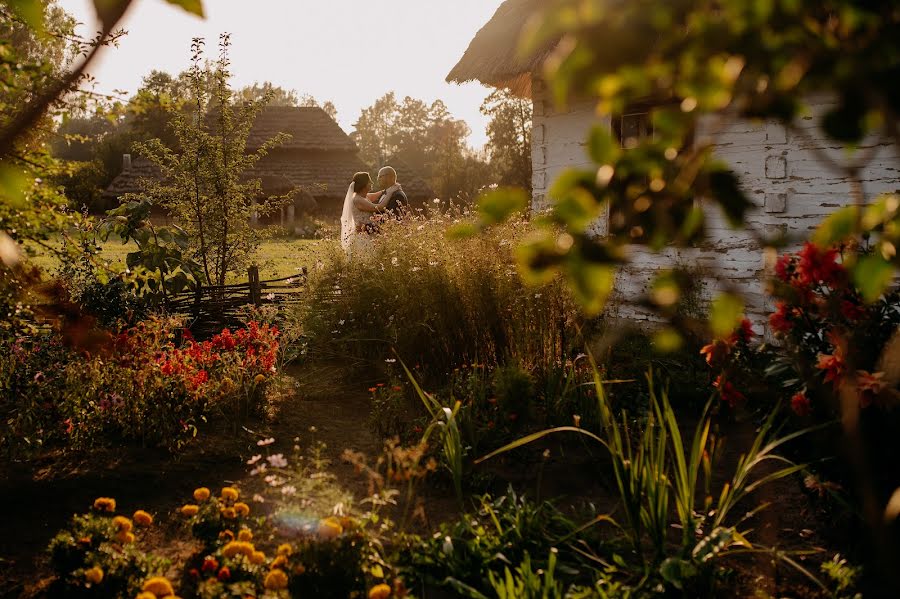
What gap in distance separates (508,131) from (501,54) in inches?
779

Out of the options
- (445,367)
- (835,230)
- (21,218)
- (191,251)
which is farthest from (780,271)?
(191,251)

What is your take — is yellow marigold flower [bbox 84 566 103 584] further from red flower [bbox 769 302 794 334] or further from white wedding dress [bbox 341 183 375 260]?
white wedding dress [bbox 341 183 375 260]

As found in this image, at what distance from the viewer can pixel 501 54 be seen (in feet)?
25.6

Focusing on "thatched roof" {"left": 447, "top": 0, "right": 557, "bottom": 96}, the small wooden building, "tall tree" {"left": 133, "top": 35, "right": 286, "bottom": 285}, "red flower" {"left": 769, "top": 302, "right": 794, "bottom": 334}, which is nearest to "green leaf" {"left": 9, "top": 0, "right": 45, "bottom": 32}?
"red flower" {"left": 769, "top": 302, "right": 794, "bottom": 334}

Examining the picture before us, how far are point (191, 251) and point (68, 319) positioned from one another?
4879 mm

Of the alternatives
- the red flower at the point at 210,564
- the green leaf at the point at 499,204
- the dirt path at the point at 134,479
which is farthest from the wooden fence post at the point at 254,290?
the green leaf at the point at 499,204

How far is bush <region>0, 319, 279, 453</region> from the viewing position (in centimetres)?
399

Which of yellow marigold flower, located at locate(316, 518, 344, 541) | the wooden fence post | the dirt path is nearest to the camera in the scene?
yellow marigold flower, located at locate(316, 518, 344, 541)

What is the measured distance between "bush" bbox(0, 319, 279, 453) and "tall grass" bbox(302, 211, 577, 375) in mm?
1175

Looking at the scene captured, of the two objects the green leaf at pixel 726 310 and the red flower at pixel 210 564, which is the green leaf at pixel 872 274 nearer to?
the green leaf at pixel 726 310

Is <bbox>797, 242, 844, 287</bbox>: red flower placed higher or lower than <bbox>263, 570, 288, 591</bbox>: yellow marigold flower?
higher

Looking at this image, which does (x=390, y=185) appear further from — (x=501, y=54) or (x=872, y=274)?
(x=872, y=274)

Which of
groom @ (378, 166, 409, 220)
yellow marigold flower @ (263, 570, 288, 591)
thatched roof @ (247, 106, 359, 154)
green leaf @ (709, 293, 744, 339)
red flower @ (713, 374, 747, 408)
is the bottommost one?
yellow marigold flower @ (263, 570, 288, 591)

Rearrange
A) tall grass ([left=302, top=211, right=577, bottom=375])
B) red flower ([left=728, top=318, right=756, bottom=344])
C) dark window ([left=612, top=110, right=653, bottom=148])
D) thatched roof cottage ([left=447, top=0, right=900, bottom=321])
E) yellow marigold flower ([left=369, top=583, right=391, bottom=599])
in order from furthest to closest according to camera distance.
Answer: dark window ([left=612, top=110, right=653, bottom=148]), thatched roof cottage ([left=447, top=0, right=900, bottom=321]), tall grass ([left=302, top=211, right=577, bottom=375]), red flower ([left=728, top=318, right=756, bottom=344]), yellow marigold flower ([left=369, top=583, right=391, bottom=599])
